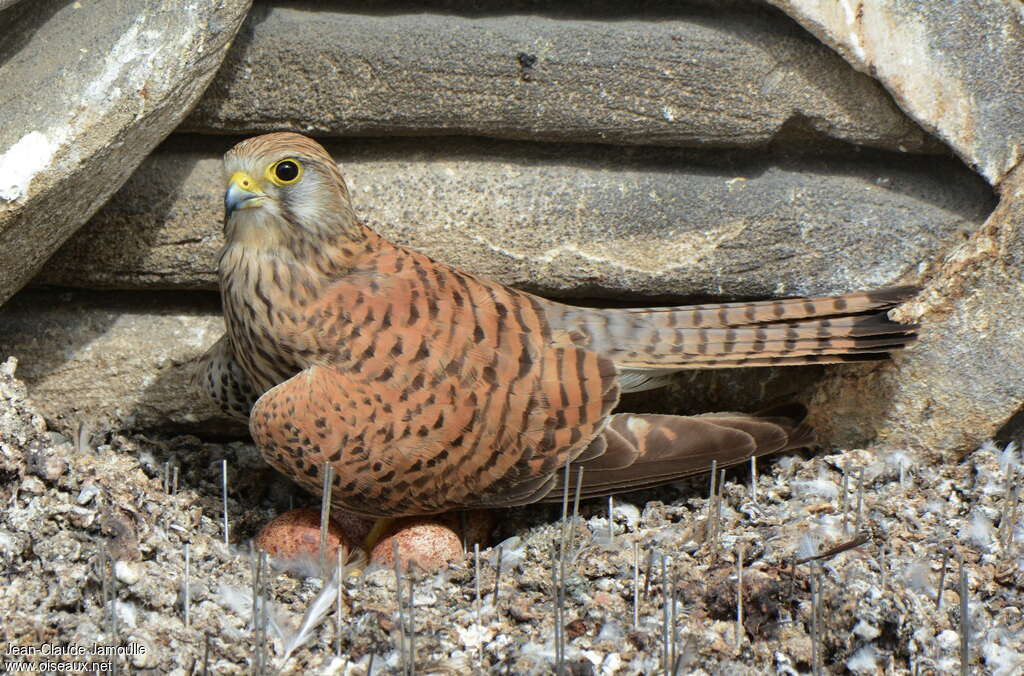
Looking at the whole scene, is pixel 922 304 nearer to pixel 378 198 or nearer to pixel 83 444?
pixel 378 198

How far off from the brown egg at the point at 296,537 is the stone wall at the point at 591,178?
0.70 m

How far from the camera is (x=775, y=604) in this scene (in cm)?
246

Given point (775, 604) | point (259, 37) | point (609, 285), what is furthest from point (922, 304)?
point (259, 37)

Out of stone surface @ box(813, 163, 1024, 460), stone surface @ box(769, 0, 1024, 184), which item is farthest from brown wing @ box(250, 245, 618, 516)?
stone surface @ box(769, 0, 1024, 184)

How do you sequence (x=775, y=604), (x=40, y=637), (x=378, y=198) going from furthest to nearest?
1. (x=378, y=198)
2. (x=775, y=604)
3. (x=40, y=637)

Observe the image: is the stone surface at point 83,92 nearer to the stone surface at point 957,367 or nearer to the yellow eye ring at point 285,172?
the yellow eye ring at point 285,172

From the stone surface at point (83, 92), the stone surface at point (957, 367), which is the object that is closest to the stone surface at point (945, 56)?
the stone surface at point (957, 367)

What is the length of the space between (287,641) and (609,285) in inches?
57.4

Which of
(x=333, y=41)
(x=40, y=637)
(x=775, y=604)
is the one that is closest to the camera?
(x=40, y=637)

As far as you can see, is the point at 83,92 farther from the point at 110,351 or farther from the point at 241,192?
the point at 110,351

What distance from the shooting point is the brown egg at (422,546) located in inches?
112

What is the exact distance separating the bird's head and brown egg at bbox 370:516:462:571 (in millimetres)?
844

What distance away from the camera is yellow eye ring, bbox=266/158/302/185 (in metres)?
2.66

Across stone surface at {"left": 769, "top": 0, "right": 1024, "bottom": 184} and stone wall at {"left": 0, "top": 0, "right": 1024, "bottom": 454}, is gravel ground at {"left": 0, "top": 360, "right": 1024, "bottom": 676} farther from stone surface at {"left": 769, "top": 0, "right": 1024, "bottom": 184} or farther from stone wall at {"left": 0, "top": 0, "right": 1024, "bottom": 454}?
stone surface at {"left": 769, "top": 0, "right": 1024, "bottom": 184}
